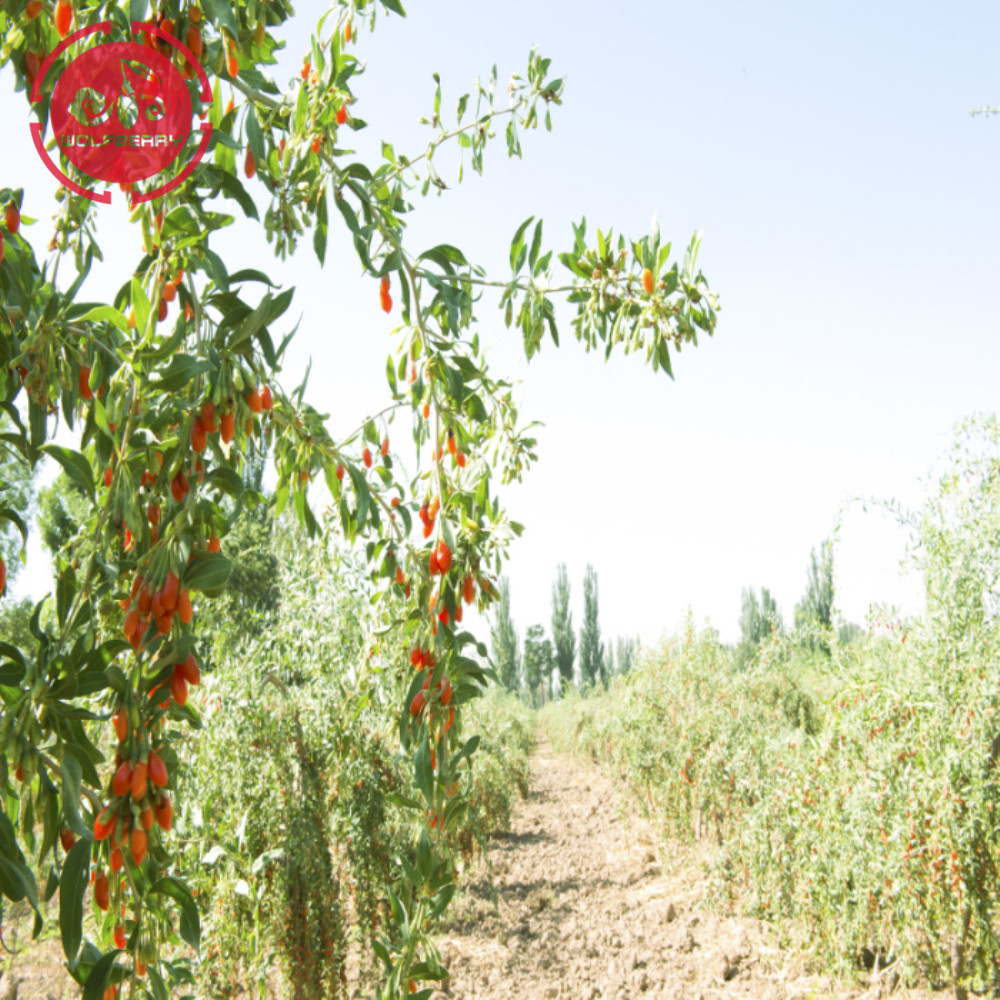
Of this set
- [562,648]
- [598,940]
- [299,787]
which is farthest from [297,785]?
[562,648]

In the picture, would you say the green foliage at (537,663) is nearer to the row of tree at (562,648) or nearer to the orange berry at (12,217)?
the row of tree at (562,648)

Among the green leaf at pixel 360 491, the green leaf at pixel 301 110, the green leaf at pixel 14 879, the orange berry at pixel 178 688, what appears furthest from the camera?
the green leaf at pixel 360 491

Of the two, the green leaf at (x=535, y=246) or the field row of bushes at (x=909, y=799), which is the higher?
the green leaf at (x=535, y=246)

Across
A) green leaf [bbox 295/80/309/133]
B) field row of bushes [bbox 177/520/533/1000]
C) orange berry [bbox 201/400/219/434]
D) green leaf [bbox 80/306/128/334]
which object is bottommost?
field row of bushes [bbox 177/520/533/1000]

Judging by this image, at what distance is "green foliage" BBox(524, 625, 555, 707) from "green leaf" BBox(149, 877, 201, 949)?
27.5 metres

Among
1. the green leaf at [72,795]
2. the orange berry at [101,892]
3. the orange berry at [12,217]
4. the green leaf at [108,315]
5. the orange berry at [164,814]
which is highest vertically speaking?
the orange berry at [12,217]

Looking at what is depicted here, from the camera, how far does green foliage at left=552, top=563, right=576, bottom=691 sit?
27.1 meters

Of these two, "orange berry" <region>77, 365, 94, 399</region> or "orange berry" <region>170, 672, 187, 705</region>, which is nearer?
"orange berry" <region>170, 672, 187, 705</region>

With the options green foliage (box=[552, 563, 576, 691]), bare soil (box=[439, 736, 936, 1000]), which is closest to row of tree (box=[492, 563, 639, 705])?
green foliage (box=[552, 563, 576, 691])

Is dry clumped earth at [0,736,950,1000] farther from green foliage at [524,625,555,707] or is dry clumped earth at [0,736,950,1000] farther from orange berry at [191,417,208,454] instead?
green foliage at [524,625,555,707]

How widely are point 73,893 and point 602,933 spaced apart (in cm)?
418

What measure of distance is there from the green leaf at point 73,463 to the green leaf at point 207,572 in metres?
0.21
